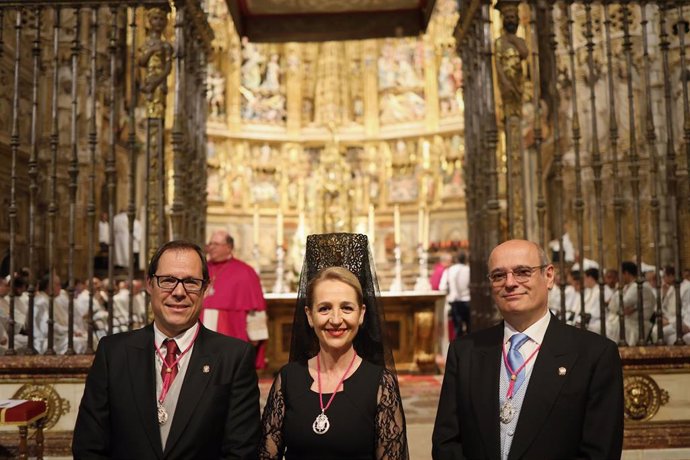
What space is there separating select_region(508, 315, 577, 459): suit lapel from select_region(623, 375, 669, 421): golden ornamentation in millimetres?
2818

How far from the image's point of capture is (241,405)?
2646mm

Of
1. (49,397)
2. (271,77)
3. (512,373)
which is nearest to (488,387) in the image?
(512,373)

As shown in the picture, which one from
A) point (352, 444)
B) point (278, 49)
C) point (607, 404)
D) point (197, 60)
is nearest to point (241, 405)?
point (352, 444)

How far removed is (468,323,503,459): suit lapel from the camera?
8.10 ft

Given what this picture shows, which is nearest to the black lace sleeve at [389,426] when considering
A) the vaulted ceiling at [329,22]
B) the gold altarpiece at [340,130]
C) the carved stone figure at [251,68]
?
the vaulted ceiling at [329,22]

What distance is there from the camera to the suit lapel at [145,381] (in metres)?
2.52

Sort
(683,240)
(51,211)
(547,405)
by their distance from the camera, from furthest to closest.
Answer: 1. (683,240)
2. (51,211)
3. (547,405)

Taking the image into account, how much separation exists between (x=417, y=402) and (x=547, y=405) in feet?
15.3

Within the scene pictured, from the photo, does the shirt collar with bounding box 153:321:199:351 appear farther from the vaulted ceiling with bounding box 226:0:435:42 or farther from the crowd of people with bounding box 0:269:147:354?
the vaulted ceiling with bounding box 226:0:435:42

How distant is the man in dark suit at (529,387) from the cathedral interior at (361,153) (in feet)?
7.71

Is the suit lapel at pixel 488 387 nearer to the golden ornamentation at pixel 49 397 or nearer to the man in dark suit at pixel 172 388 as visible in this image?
the man in dark suit at pixel 172 388

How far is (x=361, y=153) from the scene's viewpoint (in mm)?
16953

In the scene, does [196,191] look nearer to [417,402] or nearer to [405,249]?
[417,402]

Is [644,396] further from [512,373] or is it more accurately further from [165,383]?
[165,383]
